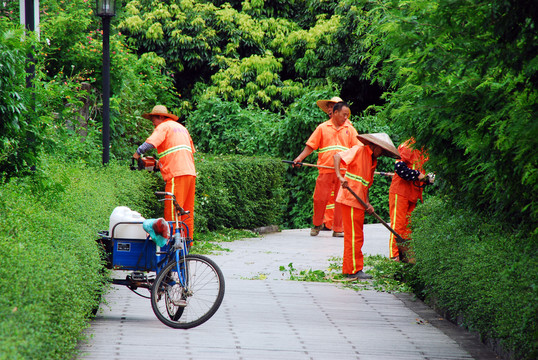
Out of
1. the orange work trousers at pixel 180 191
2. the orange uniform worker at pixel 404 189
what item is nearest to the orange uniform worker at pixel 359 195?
the orange uniform worker at pixel 404 189

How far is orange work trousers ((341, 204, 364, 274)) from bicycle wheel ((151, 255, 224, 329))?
10.5ft

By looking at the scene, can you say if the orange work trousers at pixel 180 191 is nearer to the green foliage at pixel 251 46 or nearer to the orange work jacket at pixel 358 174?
the orange work jacket at pixel 358 174

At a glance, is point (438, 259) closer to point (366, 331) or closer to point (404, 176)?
point (366, 331)

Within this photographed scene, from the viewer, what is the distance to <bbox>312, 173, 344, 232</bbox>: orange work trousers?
14.1m

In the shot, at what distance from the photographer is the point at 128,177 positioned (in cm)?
1084

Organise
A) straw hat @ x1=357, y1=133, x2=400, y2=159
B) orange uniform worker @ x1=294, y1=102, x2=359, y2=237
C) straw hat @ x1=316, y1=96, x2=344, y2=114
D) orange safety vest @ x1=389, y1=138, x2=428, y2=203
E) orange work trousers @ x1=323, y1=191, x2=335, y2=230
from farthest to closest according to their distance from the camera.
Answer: straw hat @ x1=316, y1=96, x2=344, y2=114 < orange work trousers @ x1=323, y1=191, x2=335, y2=230 < orange uniform worker @ x1=294, y1=102, x2=359, y2=237 < orange safety vest @ x1=389, y1=138, x2=428, y2=203 < straw hat @ x1=357, y1=133, x2=400, y2=159

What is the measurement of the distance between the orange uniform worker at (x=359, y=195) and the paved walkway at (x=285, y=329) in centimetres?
54

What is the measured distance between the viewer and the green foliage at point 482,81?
4.72 metres

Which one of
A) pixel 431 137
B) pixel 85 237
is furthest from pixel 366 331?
pixel 85 237

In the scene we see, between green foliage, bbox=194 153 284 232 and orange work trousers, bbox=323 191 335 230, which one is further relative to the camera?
orange work trousers, bbox=323 191 335 230

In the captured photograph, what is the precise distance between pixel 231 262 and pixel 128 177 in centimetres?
180

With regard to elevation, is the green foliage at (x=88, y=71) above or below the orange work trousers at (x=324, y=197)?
above

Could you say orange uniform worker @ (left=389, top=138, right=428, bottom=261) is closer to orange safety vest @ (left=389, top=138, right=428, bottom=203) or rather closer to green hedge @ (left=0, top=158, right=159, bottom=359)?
orange safety vest @ (left=389, top=138, right=428, bottom=203)

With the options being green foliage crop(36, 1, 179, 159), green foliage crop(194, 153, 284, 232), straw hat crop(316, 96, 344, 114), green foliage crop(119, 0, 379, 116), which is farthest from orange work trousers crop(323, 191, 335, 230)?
green foliage crop(119, 0, 379, 116)
